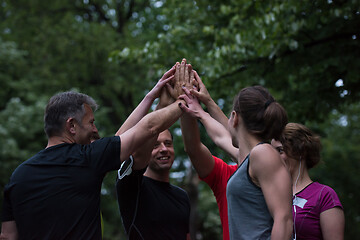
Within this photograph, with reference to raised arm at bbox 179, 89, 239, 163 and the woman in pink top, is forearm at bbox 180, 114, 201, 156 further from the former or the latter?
the woman in pink top

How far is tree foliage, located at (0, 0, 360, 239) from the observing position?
6066mm

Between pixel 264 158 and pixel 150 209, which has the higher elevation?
pixel 264 158

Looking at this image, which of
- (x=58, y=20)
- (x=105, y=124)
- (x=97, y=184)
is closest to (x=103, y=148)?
(x=97, y=184)

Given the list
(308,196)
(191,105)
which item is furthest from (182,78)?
(308,196)

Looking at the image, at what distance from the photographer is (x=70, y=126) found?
2906 mm

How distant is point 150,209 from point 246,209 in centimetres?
126

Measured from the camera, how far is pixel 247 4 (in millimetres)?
6637

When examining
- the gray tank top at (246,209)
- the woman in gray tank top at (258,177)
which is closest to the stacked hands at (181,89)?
the woman in gray tank top at (258,177)

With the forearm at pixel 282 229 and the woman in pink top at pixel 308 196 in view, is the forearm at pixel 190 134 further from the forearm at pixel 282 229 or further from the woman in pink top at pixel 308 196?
the forearm at pixel 282 229

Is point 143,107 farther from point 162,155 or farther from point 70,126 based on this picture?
point 70,126

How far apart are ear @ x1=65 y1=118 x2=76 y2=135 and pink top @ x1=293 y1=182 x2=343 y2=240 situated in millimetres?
1756

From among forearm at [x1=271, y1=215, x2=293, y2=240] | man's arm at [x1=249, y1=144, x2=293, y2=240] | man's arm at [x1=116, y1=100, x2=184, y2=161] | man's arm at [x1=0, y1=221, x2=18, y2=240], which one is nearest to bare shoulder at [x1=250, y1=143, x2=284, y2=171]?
man's arm at [x1=249, y1=144, x2=293, y2=240]

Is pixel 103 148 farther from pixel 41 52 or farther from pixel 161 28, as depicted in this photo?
pixel 41 52

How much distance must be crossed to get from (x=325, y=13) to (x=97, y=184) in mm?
4297
